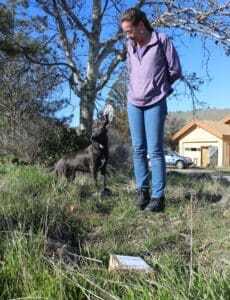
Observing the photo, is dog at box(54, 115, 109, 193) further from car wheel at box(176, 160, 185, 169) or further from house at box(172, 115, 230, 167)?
house at box(172, 115, 230, 167)

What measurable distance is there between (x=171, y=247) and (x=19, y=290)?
1569 mm

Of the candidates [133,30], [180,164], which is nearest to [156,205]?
[133,30]

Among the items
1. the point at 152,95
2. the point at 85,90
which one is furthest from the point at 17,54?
the point at 152,95

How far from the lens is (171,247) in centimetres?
419

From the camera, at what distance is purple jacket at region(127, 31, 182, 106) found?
5.09 m

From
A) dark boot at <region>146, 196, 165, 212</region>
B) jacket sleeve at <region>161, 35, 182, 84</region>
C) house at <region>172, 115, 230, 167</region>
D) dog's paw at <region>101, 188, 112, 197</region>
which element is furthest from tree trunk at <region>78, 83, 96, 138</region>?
house at <region>172, 115, 230, 167</region>

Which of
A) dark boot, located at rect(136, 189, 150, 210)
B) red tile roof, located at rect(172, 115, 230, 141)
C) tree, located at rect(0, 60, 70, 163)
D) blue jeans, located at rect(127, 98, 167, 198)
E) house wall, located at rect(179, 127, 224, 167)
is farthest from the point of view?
house wall, located at rect(179, 127, 224, 167)

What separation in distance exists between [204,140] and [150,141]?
5588cm

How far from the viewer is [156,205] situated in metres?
5.25

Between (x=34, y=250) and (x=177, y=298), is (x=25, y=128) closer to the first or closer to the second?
(x=34, y=250)

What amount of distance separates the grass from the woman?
48cm

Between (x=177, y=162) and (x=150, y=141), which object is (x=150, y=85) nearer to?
(x=150, y=141)

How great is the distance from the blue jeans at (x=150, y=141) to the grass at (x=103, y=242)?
1.04 feet

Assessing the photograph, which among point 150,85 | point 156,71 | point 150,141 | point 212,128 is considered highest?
point 212,128
